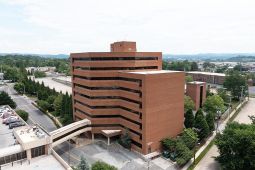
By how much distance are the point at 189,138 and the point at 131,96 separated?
15880mm

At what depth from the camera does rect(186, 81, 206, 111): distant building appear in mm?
78700

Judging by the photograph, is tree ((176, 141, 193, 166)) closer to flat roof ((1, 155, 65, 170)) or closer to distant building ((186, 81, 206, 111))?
flat roof ((1, 155, 65, 170))

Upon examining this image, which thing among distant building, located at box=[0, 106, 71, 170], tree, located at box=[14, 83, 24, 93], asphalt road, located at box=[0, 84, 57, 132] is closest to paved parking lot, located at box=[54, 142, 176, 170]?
distant building, located at box=[0, 106, 71, 170]

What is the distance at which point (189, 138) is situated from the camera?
162 feet

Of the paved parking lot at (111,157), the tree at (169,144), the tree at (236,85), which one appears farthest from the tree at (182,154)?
the tree at (236,85)

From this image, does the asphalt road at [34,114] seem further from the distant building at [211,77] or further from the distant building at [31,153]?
the distant building at [211,77]

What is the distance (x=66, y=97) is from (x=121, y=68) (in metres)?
25.8

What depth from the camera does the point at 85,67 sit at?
54312 mm

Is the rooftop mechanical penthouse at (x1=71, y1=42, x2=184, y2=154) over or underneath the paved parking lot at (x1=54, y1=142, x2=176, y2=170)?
over

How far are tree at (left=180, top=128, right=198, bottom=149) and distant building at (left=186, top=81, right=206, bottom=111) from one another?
29.4 m

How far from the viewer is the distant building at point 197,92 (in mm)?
78700

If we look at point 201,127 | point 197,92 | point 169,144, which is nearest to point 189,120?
point 201,127

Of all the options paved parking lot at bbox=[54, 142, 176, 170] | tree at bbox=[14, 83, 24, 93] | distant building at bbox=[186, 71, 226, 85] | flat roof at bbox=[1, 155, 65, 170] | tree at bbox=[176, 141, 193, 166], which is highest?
distant building at bbox=[186, 71, 226, 85]

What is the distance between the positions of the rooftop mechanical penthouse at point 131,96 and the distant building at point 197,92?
26862 millimetres
